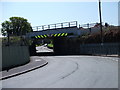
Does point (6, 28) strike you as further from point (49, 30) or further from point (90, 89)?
point (90, 89)

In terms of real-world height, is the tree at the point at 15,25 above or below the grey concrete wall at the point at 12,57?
above

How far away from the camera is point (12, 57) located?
66.4 ft

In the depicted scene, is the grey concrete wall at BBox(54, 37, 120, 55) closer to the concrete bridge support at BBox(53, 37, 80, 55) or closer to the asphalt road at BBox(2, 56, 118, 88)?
the concrete bridge support at BBox(53, 37, 80, 55)

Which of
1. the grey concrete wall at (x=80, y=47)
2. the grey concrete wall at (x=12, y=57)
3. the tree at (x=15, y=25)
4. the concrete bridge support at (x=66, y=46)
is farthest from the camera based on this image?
the tree at (x=15, y=25)

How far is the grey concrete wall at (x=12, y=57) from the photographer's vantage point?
61.3 ft

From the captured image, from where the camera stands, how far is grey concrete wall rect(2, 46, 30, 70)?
18.7m

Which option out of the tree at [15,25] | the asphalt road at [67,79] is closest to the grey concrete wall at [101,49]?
the asphalt road at [67,79]

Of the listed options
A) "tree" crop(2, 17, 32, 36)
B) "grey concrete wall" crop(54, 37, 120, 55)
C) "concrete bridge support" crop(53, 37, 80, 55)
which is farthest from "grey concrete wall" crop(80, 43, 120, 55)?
"tree" crop(2, 17, 32, 36)

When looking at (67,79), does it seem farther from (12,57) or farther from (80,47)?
(80,47)

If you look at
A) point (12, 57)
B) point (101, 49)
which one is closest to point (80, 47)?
point (101, 49)

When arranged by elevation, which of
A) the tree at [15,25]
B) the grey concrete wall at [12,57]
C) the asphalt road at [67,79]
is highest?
the tree at [15,25]

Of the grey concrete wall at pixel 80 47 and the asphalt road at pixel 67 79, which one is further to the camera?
the grey concrete wall at pixel 80 47

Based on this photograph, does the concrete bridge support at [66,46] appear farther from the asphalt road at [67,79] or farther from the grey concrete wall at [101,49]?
the asphalt road at [67,79]

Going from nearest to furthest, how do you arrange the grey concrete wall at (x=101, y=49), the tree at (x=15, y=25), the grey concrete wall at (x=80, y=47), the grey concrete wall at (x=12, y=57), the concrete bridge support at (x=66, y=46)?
the grey concrete wall at (x=12, y=57) < the grey concrete wall at (x=101, y=49) < the grey concrete wall at (x=80, y=47) < the concrete bridge support at (x=66, y=46) < the tree at (x=15, y=25)
